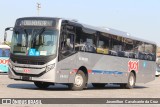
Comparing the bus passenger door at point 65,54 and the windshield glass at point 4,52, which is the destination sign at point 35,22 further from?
the windshield glass at point 4,52

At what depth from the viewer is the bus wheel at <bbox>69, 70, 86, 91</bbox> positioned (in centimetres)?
2027

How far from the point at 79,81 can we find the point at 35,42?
297 cm

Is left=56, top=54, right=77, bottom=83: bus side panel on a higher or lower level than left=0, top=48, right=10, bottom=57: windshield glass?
lower

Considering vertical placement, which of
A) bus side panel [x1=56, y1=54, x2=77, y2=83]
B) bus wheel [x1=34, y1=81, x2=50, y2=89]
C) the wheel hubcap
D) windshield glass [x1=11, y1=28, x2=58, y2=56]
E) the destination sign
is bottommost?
bus wheel [x1=34, y1=81, x2=50, y2=89]

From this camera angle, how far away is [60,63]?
19.0 meters

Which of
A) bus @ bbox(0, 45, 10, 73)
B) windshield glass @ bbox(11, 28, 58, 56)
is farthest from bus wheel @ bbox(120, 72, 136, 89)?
bus @ bbox(0, 45, 10, 73)

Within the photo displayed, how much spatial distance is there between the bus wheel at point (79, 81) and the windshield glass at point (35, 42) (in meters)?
2.20

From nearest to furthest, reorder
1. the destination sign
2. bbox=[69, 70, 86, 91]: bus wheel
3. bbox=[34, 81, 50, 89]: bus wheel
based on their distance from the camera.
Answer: the destination sign
bbox=[69, 70, 86, 91]: bus wheel
bbox=[34, 81, 50, 89]: bus wheel

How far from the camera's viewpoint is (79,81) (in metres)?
20.5

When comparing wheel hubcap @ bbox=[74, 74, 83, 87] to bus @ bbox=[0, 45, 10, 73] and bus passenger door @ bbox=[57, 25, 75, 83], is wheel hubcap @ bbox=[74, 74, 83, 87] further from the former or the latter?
bus @ bbox=[0, 45, 10, 73]

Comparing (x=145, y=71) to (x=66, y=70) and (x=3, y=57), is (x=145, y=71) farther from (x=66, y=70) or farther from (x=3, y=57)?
(x=3, y=57)

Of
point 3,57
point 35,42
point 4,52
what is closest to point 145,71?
point 35,42

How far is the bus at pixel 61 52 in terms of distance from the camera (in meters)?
18.8

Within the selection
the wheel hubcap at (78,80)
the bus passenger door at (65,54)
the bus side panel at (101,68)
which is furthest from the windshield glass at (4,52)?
the bus passenger door at (65,54)
